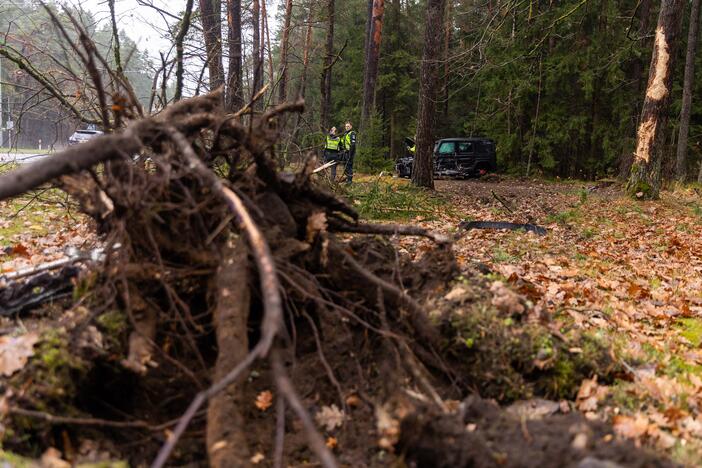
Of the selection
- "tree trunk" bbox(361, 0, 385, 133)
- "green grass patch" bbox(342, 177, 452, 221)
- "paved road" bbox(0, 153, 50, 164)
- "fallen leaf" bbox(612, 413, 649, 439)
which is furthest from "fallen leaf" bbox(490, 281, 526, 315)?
"tree trunk" bbox(361, 0, 385, 133)

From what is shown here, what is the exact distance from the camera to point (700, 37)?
929 inches

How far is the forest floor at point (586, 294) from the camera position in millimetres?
2822

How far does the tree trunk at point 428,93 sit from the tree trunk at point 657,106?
469cm

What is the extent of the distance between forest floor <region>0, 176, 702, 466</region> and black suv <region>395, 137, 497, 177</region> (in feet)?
42.7

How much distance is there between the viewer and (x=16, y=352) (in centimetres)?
240

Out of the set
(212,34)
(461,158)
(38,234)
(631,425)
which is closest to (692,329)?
(631,425)

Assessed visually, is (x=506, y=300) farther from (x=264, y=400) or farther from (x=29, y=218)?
(x=29, y=218)

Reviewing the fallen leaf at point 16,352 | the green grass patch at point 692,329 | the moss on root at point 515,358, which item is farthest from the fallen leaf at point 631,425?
the fallen leaf at point 16,352

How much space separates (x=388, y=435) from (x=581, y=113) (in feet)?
91.7

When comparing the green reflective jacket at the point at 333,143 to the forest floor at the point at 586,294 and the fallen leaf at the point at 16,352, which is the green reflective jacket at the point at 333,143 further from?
the fallen leaf at the point at 16,352

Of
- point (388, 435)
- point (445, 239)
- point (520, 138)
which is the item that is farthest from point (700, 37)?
point (388, 435)

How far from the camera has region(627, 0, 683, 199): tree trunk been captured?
10.5 meters

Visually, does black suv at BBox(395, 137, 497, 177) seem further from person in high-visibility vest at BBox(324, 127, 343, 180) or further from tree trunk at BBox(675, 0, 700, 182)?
person in high-visibility vest at BBox(324, 127, 343, 180)

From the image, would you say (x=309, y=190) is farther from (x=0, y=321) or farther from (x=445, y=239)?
(x=0, y=321)
